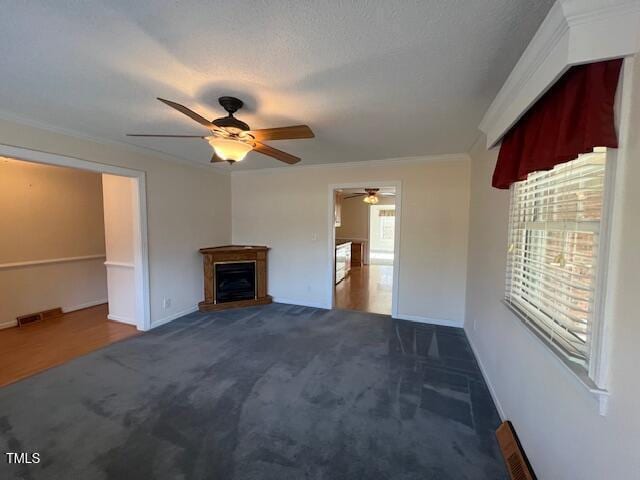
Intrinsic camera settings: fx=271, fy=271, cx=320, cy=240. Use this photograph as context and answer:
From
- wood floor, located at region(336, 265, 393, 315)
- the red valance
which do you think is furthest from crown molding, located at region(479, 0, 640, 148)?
wood floor, located at region(336, 265, 393, 315)

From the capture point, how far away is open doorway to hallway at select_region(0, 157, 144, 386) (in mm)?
3510

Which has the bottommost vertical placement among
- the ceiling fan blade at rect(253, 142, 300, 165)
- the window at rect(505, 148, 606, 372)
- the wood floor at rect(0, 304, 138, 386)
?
the wood floor at rect(0, 304, 138, 386)

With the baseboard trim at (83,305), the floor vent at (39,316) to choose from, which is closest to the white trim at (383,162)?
the baseboard trim at (83,305)

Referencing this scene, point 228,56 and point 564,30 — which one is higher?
point 228,56

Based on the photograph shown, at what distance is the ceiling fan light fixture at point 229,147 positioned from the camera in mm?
2051

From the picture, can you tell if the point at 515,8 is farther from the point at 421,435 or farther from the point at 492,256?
the point at 421,435

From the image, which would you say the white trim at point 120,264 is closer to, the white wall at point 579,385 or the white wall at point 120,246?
the white wall at point 120,246

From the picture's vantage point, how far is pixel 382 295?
5445 mm

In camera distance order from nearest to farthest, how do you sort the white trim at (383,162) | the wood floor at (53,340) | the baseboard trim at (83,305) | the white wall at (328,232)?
the wood floor at (53,340) → the white trim at (383,162) → the white wall at (328,232) → the baseboard trim at (83,305)

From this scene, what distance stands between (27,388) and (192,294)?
6.98 feet

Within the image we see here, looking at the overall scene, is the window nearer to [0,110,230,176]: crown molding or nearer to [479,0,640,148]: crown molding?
[479,0,640,148]: crown molding

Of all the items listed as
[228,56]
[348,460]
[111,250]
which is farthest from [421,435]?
[111,250]

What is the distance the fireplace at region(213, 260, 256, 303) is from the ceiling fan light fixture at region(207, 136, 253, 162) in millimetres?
2683

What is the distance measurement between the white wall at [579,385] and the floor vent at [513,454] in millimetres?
47
